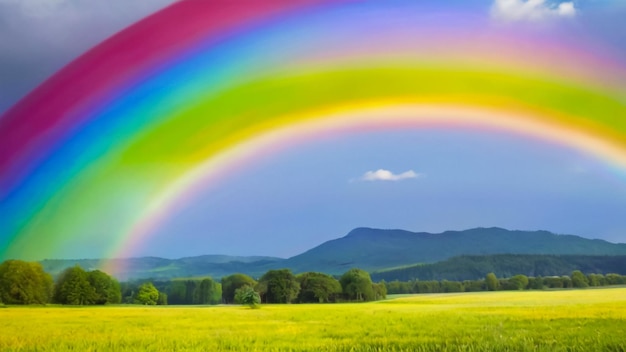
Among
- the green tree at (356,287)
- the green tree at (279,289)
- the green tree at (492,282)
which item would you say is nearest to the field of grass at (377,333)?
the green tree at (279,289)

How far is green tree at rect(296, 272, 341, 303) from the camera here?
36281 millimetres

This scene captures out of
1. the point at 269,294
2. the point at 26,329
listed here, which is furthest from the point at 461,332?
the point at 269,294

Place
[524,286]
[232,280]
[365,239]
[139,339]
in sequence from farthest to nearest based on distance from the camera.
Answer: [365,239]
[232,280]
[524,286]
[139,339]

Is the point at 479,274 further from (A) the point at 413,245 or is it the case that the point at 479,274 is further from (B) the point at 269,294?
(A) the point at 413,245

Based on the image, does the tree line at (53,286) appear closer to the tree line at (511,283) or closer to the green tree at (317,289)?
the green tree at (317,289)

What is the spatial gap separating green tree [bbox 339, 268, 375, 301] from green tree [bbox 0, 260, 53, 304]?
20.8 meters

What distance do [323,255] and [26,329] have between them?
72.9m

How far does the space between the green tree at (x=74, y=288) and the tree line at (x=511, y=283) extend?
24.3 metres

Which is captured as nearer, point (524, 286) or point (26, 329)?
point (26, 329)

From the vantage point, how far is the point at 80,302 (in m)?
36.8

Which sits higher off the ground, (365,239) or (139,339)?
(365,239)

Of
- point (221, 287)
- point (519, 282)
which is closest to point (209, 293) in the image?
point (221, 287)

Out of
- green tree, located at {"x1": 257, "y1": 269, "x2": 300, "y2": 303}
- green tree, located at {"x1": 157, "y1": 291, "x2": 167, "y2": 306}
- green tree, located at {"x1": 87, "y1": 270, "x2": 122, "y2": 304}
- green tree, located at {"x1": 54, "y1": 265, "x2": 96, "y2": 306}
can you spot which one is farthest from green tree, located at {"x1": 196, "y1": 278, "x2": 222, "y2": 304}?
green tree, located at {"x1": 54, "y1": 265, "x2": 96, "y2": 306}

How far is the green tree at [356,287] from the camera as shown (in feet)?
122
